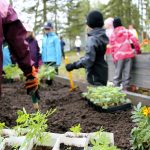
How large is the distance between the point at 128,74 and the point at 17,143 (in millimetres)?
6604

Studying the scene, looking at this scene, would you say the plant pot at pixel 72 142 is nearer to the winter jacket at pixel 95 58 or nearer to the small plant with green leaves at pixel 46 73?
the winter jacket at pixel 95 58

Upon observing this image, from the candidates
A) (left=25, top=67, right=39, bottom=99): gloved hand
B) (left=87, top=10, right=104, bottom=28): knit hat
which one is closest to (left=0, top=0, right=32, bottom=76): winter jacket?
(left=25, top=67, right=39, bottom=99): gloved hand

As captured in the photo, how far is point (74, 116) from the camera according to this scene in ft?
16.4

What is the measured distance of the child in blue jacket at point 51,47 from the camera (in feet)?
33.8

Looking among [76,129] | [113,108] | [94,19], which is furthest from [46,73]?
[76,129]

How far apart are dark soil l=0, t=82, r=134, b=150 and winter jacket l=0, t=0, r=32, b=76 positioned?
2.82 ft

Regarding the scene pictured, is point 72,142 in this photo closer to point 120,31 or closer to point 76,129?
point 76,129

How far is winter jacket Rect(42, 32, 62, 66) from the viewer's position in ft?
34.0

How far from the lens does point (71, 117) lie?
4.92 meters

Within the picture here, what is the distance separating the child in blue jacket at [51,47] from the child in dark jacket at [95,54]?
3.48 metres

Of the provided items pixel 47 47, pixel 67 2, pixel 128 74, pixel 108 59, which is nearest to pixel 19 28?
pixel 128 74

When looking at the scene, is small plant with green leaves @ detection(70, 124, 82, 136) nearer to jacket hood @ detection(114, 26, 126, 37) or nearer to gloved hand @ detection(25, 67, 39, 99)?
gloved hand @ detection(25, 67, 39, 99)

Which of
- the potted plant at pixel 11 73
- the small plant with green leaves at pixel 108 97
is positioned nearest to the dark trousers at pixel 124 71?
the potted plant at pixel 11 73

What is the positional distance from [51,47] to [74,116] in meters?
5.66
